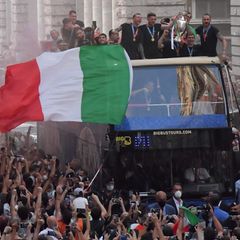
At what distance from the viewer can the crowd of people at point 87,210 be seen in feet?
59.6

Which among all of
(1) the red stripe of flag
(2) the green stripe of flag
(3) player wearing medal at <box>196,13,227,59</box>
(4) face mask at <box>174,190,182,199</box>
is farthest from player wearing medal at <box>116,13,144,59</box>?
(4) face mask at <box>174,190,182,199</box>

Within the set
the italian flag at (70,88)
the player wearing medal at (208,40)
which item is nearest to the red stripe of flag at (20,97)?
the italian flag at (70,88)

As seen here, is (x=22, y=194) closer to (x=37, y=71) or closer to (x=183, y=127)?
(x=37, y=71)

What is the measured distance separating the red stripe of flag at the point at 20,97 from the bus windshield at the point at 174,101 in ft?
6.24

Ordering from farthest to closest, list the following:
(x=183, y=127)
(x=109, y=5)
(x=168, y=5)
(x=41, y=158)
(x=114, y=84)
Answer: (x=109, y=5) → (x=168, y=5) → (x=41, y=158) → (x=183, y=127) → (x=114, y=84)

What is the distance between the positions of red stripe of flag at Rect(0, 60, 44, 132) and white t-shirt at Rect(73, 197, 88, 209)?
4.68ft

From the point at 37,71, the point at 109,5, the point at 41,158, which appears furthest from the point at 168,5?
the point at 37,71

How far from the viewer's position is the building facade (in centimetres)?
3894

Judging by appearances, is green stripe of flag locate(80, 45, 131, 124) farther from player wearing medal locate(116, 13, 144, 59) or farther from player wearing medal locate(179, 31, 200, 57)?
player wearing medal locate(179, 31, 200, 57)

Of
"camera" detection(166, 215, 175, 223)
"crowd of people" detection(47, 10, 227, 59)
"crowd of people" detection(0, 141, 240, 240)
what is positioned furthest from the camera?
"crowd of people" detection(47, 10, 227, 59)

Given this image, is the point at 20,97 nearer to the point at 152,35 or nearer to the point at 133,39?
the point at 133,39

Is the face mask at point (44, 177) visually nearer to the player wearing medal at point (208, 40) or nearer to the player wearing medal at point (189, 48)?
the player wearing medal at point (189, 48)

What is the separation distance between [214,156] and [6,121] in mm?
3957

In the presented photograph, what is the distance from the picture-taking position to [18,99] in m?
22.7
